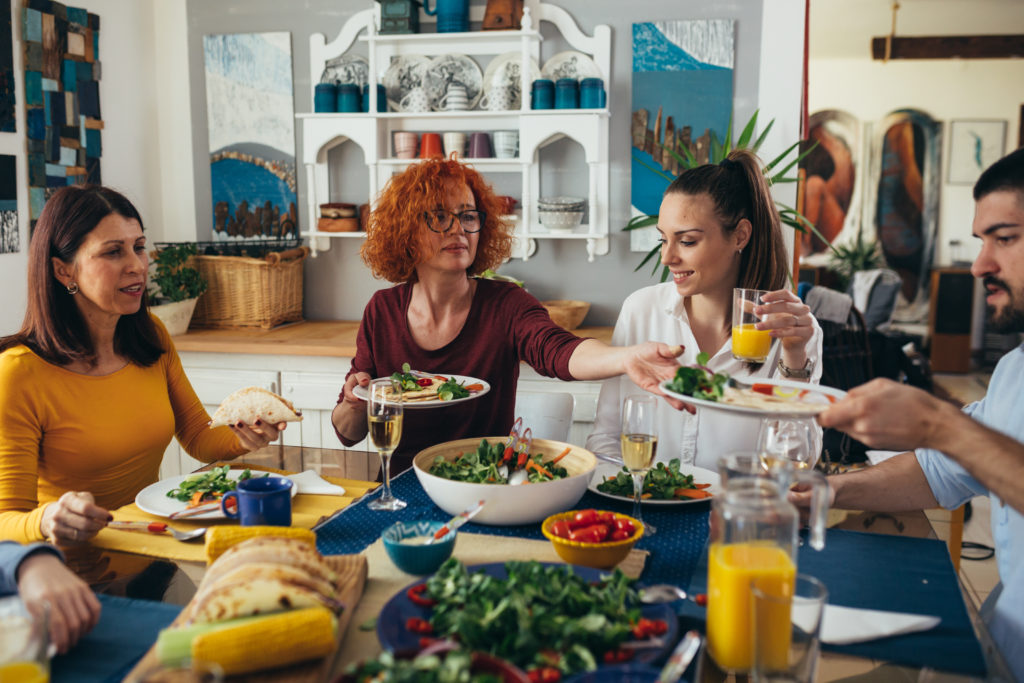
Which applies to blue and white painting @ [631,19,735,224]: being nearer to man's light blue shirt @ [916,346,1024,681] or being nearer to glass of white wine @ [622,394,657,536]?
man's light blue shirt @ [916,346,1024,681]

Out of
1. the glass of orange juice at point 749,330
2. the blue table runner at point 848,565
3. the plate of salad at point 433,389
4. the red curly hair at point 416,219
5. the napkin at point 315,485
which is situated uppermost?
the red curly hair at point 416,219

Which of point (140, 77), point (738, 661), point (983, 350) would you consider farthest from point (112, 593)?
point (983, 350)

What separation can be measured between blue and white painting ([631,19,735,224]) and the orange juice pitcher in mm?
2641

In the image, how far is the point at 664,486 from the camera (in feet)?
5.26

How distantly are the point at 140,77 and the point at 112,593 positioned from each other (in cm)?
320

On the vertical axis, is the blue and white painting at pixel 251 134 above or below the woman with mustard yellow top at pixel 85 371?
above

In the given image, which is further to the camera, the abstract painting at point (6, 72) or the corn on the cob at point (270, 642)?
the abstract painting at point (6, 72)

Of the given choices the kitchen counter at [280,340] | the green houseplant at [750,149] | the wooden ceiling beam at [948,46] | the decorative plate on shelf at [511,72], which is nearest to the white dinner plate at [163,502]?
the kitchen counter at [280,340]

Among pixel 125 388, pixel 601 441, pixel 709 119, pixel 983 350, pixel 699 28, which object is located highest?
pixel 699 28

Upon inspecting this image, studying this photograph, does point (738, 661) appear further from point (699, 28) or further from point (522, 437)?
point (699, 28)

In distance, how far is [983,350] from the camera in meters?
7.85

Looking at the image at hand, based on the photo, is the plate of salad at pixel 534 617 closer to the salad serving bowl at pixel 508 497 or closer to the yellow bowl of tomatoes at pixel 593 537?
the yellow bowl of tomatoes at pixel 593 537

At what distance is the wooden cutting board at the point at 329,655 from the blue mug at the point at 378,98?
274 centimetres

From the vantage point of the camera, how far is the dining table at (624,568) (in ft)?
3.52
